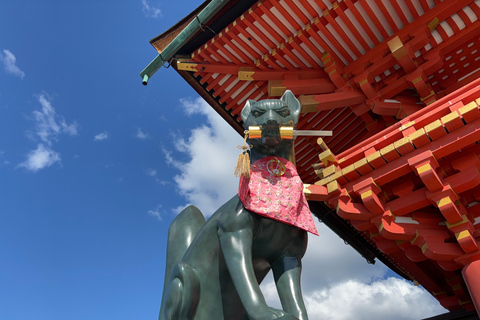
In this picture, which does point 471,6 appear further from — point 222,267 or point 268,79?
point 222,267

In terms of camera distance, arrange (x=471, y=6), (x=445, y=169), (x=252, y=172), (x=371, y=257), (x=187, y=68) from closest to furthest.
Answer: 1. (x=252, y=172)
2. (x=445, y=169)
3. (x=471, y=6)
4. (x=187, y=68)
5. (x=371, y=257)

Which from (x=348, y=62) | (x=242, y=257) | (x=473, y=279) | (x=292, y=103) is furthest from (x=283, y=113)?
(x=348, y=62)

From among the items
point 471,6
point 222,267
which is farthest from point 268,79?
point 222,267

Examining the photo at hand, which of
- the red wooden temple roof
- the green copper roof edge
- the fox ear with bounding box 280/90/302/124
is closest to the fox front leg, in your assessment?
the fox ear with bounding box 280/90/302/124

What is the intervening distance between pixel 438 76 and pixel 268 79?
2.07 meters

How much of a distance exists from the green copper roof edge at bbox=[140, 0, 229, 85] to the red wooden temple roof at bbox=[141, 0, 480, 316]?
0.5 inches

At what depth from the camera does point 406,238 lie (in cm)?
371

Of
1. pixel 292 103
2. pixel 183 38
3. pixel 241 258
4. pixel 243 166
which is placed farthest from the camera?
pixel 183 38

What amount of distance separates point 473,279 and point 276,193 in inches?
79.6

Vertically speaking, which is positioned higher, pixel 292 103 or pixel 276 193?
pixel 292 103

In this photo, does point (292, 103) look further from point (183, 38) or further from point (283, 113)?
point (183, 38)

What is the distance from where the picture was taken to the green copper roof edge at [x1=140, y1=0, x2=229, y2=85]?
428cm

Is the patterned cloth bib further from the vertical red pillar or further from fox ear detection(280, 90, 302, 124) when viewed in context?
the vertical red pillar

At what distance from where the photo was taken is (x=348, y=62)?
4.85 meters
